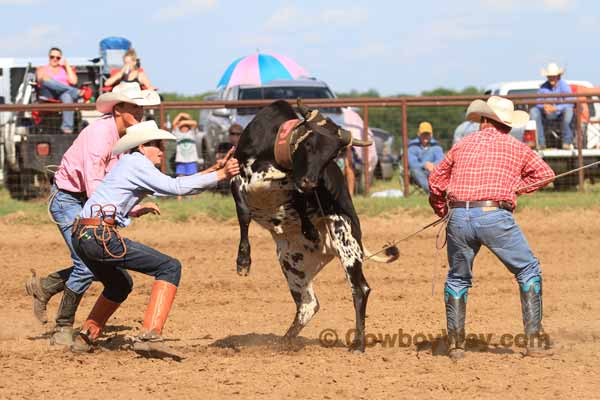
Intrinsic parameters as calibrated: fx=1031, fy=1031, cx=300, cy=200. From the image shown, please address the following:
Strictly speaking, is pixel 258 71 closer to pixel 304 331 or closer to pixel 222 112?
pixel 222 112

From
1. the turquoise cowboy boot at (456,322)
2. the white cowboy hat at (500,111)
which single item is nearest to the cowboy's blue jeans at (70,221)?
the turquoise cowboy boot at (456,322)

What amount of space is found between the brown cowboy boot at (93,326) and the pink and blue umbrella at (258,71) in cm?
999

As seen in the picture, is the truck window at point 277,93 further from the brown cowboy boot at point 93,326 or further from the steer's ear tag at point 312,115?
the brown cowboy boot at point 93,326

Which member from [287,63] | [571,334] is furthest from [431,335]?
[287,63]

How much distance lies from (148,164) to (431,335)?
2615 millimetres

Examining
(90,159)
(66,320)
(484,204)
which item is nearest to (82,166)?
(90,159)

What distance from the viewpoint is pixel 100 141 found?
23.7 ft

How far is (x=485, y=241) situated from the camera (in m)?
6.76

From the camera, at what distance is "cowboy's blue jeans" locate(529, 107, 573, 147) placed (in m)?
16.0

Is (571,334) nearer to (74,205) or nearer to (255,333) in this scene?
(255,333)

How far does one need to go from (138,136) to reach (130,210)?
53 cm

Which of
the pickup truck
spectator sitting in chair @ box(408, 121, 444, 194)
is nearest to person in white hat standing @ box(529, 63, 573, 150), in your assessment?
spectator sitting in chair @ box(408, 121, 444, 194)

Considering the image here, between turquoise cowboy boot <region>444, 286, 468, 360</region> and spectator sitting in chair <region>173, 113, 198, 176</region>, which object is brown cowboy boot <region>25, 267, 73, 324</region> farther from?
spectator sitting in chair <region>173, 113, 198, 176</region>

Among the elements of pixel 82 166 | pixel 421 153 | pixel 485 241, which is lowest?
pixel 421 153
